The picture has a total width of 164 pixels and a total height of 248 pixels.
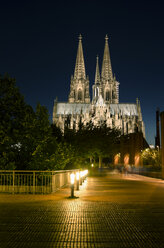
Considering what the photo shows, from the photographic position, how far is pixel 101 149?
55000mm

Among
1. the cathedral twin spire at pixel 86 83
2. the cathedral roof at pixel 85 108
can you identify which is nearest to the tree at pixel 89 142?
the cathedral roof at pixel 85 108

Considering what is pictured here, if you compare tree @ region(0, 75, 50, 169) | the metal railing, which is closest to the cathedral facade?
tree @ region(0, 75, 50, 169)

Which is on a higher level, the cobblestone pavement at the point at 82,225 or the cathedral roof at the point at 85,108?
the cathedral roof at the point at 85,108

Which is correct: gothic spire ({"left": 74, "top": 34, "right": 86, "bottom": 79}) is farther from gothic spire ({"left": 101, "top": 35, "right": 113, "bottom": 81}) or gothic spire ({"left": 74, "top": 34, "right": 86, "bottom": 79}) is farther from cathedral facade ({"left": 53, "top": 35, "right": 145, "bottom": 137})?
gothic spire ({"left": 101, "top": 35, "right": 113, "bottom": 81})

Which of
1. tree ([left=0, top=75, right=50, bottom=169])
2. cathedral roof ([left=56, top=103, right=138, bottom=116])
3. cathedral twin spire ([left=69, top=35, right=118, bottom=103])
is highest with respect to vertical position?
cathedral twin spire ([left=69, top=35, right=118, bottom=103])

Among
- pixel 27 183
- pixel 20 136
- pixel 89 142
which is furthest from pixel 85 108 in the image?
pixel 27 183

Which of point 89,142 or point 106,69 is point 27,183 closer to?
point 89,142

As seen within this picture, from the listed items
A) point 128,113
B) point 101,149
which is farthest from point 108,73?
point 101,149

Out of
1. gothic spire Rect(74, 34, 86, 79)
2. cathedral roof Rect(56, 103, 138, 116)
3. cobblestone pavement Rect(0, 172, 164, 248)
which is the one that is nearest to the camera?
cobblestone pavement Rect(0, 172, 164, 248)

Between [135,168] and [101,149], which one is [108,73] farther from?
[135,168]

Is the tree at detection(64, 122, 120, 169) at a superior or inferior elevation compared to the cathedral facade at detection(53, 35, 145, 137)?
inferior

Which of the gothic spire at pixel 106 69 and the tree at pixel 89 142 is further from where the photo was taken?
the gothic spire at pixel 106 69

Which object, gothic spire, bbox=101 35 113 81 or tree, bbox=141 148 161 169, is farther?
gothic spire, bbox=101 35 113 81

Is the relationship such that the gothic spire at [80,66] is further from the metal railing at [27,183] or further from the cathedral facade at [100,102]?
the metal railing at [27,183]
